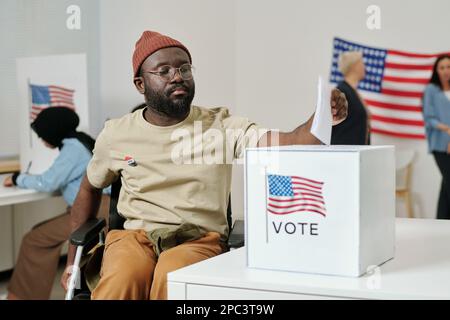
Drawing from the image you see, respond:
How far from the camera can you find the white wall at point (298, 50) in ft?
14.6

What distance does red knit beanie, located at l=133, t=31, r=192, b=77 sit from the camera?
1.81 meters

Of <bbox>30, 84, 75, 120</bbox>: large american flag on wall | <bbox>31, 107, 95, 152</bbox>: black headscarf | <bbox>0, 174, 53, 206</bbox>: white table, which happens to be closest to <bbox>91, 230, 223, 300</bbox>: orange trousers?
<bbox>0, 174, 53, 206</bbox>: white table

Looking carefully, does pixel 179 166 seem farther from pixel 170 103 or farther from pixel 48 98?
pixel 48 98

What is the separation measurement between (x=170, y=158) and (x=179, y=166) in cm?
3

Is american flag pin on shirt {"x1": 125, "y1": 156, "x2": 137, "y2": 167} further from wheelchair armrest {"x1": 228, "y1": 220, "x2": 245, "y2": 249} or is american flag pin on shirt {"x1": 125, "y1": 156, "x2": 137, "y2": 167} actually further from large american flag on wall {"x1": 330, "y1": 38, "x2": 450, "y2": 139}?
large american flag on wall {"x1": 330, "y1": 38, "x2": 450, "y2": 139}

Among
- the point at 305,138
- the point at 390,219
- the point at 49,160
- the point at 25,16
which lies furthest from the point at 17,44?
the point at 390,219

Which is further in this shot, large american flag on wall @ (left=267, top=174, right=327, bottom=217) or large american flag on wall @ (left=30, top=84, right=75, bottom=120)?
large american flag on wall @ (left=30, top=84, right=75, bottom=120)

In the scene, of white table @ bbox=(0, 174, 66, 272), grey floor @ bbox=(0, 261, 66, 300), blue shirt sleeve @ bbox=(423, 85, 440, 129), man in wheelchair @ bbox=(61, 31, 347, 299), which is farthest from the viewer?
blue shirt sleeve @ bbox=(423, 85, 440, 129)

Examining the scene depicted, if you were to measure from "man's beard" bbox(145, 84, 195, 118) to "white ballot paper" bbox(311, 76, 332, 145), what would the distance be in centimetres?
60

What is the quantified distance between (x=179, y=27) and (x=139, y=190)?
5.61 feet

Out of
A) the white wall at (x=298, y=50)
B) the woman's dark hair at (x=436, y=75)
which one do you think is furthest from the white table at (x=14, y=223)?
the woman's dark hair at (x=436, y=75)

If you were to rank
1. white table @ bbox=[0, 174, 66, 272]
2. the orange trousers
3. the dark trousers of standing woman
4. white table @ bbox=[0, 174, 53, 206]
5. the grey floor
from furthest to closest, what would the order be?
the dark trousers of standing woman < white table @ bbox=[0, 174, 66, 272] < the grey floor < white table @ bbox=[0, 174, 53, 206] < the orange trousers

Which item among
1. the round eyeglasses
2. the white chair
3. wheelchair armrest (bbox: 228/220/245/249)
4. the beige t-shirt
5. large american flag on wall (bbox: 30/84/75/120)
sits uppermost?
the round eyeglasses

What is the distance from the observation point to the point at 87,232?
1.78 meters
